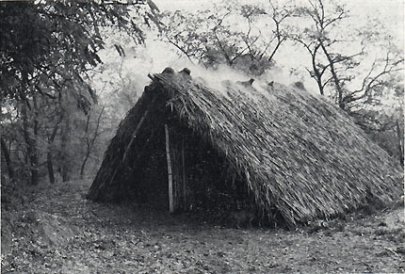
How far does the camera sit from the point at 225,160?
29.9ft

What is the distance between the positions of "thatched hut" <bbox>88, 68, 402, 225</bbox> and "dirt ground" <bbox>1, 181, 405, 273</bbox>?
2.28ft

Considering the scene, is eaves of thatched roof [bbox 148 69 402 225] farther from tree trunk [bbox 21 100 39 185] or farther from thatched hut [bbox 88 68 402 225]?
tree trunk [bbox 21 100 39 185]

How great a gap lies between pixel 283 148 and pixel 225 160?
1.94 meters

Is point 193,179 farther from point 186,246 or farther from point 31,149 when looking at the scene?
point 31,149

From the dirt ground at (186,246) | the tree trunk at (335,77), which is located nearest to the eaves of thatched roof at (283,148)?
the dirt ground at (186,246)

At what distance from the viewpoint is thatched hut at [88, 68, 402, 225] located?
29.7ft

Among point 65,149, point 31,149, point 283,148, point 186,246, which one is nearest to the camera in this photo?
point 186,246

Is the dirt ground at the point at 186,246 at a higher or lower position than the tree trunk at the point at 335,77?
lower

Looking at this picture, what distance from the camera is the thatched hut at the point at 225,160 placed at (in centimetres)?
904

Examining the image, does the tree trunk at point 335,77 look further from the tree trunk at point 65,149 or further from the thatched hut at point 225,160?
the tree trunk at point 65,149

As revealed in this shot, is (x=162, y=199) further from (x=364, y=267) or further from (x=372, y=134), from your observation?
(x=372, y=134)

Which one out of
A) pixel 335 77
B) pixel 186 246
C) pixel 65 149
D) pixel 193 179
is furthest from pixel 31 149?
pixel 335 77

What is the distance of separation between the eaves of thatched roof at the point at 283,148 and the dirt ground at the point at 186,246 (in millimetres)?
718

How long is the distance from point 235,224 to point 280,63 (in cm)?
2280
